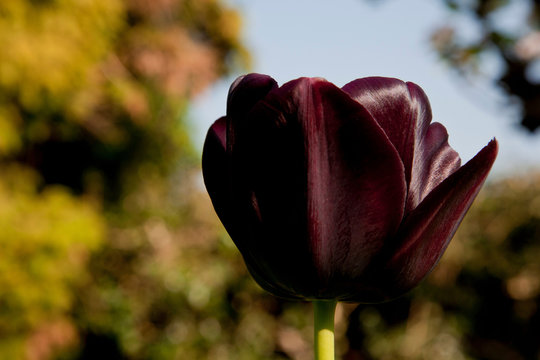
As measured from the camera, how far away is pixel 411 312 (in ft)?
12.1

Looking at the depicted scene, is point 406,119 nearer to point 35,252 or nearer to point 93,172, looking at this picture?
point 35,252

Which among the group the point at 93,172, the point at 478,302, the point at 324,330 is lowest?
the point at 478,302

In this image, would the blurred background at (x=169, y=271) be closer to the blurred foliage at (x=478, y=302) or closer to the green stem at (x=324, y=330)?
the blurred foliage at (x=478, y=302)

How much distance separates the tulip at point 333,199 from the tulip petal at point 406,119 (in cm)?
2

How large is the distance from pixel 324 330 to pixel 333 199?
0.06 meters

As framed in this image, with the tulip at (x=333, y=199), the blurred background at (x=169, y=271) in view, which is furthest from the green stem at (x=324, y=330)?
the blurred background at (x=169, y=271)

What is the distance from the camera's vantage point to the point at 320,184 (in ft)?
0.97

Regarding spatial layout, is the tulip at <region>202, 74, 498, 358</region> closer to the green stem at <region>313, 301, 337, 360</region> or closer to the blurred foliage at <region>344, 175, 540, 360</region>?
the green stem at <region>313, 301, 337, 360</region>

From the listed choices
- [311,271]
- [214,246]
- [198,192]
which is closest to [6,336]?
[214,246]

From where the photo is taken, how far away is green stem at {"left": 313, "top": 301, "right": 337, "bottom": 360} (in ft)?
0.86

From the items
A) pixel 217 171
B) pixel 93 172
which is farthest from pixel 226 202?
pixel 93 172

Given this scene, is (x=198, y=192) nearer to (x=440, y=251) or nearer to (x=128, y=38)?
(x=128, y=38)

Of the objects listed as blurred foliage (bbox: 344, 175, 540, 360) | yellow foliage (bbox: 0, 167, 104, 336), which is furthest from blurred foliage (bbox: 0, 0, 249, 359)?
blurred foliage (bbox: 344, 175, 540, 360)

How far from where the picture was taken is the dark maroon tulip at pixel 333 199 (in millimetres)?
293
